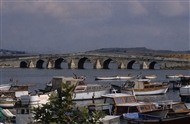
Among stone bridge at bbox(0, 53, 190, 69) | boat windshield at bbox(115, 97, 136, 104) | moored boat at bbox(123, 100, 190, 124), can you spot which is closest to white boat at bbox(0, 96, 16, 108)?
boat windshield at bbox(115, 97, 136, 104)

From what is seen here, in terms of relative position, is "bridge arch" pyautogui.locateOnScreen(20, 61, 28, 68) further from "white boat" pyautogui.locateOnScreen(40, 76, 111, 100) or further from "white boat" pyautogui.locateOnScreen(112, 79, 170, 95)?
"white boat" pyautogui.locateOnScreen(40, 76, 111, 100)

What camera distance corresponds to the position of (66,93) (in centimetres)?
1502

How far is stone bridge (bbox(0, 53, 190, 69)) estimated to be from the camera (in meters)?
104

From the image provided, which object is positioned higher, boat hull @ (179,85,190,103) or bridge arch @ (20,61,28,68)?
bridge arch @ (20,61,28,68)

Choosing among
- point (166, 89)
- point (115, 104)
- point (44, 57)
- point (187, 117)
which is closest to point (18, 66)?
point (44, 57)

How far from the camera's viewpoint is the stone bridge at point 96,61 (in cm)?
10438

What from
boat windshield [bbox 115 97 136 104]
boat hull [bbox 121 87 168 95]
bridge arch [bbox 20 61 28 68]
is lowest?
boat hull [bbox 121 87 168 95]

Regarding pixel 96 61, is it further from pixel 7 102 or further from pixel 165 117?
pixel 165 117

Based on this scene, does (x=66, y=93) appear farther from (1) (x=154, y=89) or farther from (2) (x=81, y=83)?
(1) (x=154, y=89)

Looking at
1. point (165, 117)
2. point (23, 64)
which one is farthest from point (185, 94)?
point (23, 64)

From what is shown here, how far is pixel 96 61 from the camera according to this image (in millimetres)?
112062

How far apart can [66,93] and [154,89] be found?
34.2 m

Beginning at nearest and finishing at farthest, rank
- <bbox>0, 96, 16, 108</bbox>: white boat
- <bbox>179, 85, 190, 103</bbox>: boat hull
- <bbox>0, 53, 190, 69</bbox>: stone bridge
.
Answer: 1. <bbox>0, 96, 16, 108</bbox>: white boat
2. <bbox>179, 85, 190, 103</bbox>: boat hull
3. <bbox>0, 53, 190, 69</bbox>: stone bridge

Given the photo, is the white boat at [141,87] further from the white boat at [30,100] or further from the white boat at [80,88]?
the white boat at [30,100]
